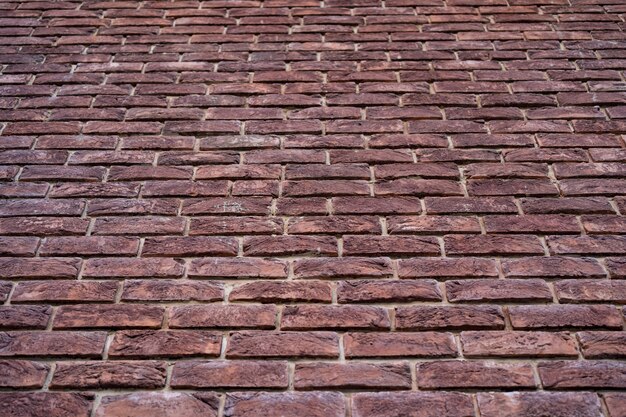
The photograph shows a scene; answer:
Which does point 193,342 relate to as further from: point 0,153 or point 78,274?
point 0,153

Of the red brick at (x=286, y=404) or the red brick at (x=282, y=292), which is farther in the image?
the red brick at (x=282, y=292)

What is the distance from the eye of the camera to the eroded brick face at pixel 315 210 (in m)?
1.42

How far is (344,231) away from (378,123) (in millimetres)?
584

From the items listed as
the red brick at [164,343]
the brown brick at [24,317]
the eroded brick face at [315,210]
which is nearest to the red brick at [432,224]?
the eroded brick face at [315,210]

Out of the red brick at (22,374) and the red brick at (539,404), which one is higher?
the red brick at (22,374)

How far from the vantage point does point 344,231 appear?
174cm

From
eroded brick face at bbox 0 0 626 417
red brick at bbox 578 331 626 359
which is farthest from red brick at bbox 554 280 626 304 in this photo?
red brick at bbox 578 331 626 359

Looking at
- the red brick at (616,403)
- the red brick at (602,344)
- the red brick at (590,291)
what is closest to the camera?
the red brick at (616,403)

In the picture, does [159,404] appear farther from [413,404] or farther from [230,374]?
[413,404]

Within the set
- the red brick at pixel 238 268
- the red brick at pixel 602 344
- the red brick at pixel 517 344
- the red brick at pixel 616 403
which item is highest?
the red brick at pixel 238 268

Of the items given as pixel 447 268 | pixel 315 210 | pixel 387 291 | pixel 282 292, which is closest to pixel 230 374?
pixel 282 292

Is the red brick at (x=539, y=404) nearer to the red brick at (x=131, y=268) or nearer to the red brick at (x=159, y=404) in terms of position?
the red brick at (x=159, y=404)

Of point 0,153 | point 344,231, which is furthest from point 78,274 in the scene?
point 344,231

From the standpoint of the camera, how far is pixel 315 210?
5.90 feet
